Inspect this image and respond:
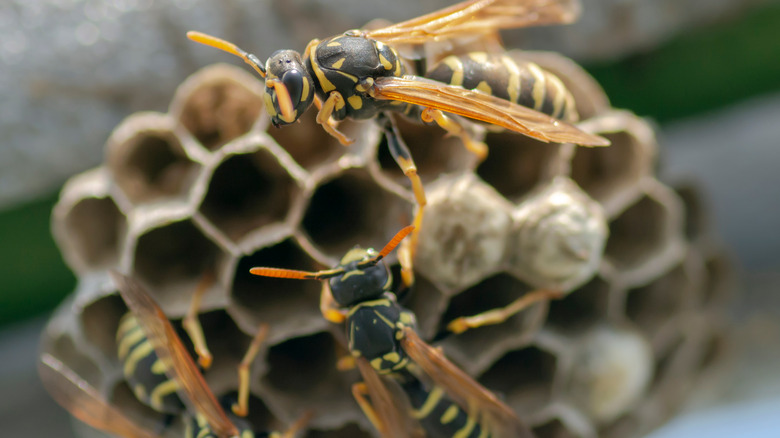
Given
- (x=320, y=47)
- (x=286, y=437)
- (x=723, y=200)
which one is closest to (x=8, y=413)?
(x=286, y=437)

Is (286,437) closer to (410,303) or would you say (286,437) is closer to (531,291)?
(410,303)

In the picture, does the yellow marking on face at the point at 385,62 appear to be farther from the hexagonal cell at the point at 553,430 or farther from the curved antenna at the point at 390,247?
the hexagonal cell at the point at 553,430

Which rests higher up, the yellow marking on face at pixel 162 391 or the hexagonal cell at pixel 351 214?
the hexagonal cell at pixel 351 214

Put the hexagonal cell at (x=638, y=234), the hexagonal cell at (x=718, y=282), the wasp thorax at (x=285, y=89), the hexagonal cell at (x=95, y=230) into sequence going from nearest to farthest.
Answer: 1. the wasp thorax at (x=285, y=89)
2. the hexagonal cell at (x=95, y=230)
3. the hexagonal cell at (x=638, y=234)
4. the hexagonal cell at (x=718, y=282)

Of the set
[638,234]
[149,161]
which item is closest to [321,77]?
[149,161]

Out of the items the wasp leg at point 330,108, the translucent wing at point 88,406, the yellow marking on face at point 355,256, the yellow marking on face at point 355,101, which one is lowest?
the translucent wing at point 88,406

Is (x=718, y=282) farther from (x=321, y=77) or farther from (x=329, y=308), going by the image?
(x=321, y=77)

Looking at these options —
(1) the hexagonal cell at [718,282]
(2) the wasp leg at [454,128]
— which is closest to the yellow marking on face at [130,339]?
(2) the wasp leg at [454,128]

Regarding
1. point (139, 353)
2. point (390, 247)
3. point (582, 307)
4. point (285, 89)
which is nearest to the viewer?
point (285, 89)
